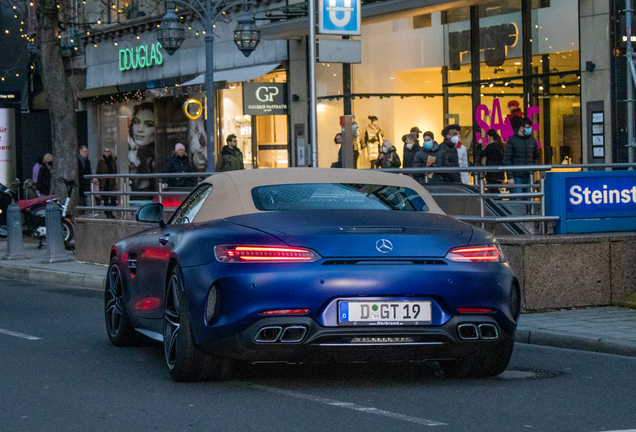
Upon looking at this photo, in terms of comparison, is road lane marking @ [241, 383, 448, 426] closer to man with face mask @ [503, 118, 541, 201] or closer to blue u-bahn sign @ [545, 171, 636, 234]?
blue u-bahn sign @ [545, 171, 636, 234]

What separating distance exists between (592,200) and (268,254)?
5.64 meters

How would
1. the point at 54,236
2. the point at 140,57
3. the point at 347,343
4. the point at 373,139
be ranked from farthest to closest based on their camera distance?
1. the point at 140,57
2. the point at 373,139
3. the point at 54,236
4. the point at 347,343

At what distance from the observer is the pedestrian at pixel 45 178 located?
2451 centimetres

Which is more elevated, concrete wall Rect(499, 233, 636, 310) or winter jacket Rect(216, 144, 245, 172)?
winter jacket Rect(216, 144, 245, 172)

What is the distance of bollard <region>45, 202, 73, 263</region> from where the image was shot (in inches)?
666

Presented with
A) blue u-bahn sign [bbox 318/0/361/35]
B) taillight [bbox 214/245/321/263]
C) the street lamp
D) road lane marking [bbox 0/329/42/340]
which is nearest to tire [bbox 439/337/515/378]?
taillight [bbox 214/245/321/263]

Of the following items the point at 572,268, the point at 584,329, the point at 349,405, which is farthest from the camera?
the point at 572,268

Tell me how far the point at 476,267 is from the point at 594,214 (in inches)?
192

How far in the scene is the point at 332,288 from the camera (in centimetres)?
583

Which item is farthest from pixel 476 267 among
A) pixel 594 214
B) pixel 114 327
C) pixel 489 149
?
pixel 489 149

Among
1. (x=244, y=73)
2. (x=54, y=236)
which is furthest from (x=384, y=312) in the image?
(x=244, y=73)

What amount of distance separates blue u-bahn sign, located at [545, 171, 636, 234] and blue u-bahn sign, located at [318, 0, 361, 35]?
568 centimetres

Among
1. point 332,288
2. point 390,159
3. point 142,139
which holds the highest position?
point 142,139

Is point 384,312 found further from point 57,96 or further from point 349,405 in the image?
point 57,96
